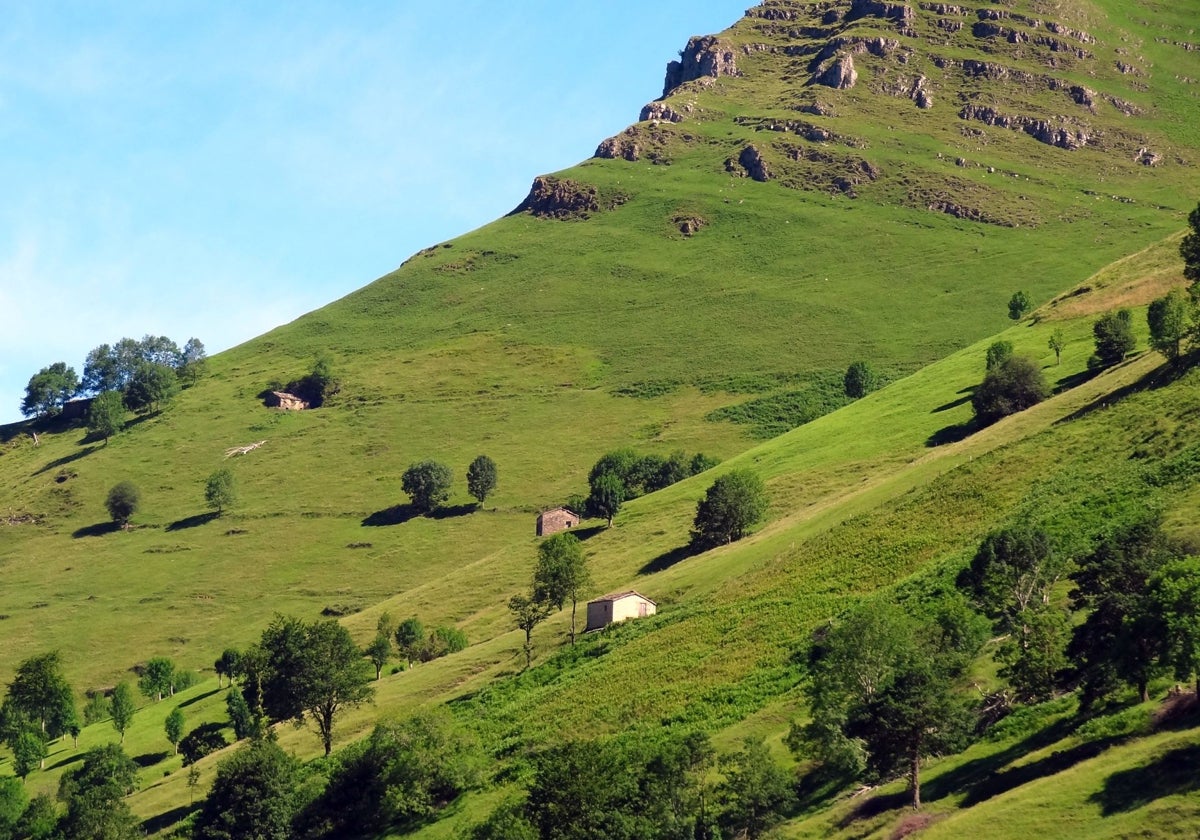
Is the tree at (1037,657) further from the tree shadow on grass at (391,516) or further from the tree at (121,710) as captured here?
the tree shadow on grass at (391,516)

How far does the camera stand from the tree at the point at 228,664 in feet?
418

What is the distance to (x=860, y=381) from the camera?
186m

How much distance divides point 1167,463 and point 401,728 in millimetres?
49737

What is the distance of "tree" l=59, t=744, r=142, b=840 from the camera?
91.1m

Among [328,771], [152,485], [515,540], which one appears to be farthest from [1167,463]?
[152,485]

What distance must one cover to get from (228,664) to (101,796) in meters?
33.1

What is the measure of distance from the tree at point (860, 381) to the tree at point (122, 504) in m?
95.3

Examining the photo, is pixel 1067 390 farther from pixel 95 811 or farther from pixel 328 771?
pixel 95 811

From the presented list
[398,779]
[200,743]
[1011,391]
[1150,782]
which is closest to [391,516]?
[200,743]

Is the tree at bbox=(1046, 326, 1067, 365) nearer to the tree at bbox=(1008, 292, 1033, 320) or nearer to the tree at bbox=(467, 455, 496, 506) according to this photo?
the tree at bbox=(1008, 292, 1033, 320)

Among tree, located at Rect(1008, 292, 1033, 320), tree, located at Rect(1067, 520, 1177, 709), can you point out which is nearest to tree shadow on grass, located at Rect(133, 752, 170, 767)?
tree, located at Rect(1067, 520, 1177, 709)

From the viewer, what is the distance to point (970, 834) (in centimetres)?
5059

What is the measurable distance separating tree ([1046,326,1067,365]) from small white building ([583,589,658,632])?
53.7 metres

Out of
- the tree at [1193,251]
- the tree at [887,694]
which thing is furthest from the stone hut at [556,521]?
the tree at [887,694]
